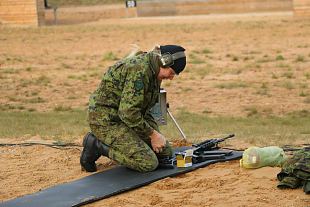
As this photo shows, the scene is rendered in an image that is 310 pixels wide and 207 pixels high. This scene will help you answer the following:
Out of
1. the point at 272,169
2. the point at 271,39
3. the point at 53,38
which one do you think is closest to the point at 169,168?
the point at 272,169

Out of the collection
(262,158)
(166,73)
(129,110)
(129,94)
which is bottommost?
(262,158)

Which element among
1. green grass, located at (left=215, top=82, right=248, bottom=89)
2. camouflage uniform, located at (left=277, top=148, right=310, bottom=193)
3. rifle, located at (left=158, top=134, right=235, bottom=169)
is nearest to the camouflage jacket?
rifle, located at (left=158, top=134, right=235, bottom=169)

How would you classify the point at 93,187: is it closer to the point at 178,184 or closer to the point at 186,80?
the point at 178,184

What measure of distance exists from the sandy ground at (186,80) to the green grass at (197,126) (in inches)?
27.6

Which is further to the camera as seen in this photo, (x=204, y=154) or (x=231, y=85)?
(x=231, y=85)

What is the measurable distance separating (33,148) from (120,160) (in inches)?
88.0

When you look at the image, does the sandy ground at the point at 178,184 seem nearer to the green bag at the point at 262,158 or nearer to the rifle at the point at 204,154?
the green bag at the point at 262,158

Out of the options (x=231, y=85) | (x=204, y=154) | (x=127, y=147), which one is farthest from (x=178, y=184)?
(x=231, y=85)

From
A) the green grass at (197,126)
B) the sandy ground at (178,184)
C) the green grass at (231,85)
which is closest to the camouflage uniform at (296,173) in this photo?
the sandy ground at (178,184)

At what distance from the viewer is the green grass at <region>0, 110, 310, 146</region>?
36.5ft

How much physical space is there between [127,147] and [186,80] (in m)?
10.7

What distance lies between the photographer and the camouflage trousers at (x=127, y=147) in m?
8.29

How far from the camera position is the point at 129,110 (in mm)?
8000

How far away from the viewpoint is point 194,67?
21.2m
